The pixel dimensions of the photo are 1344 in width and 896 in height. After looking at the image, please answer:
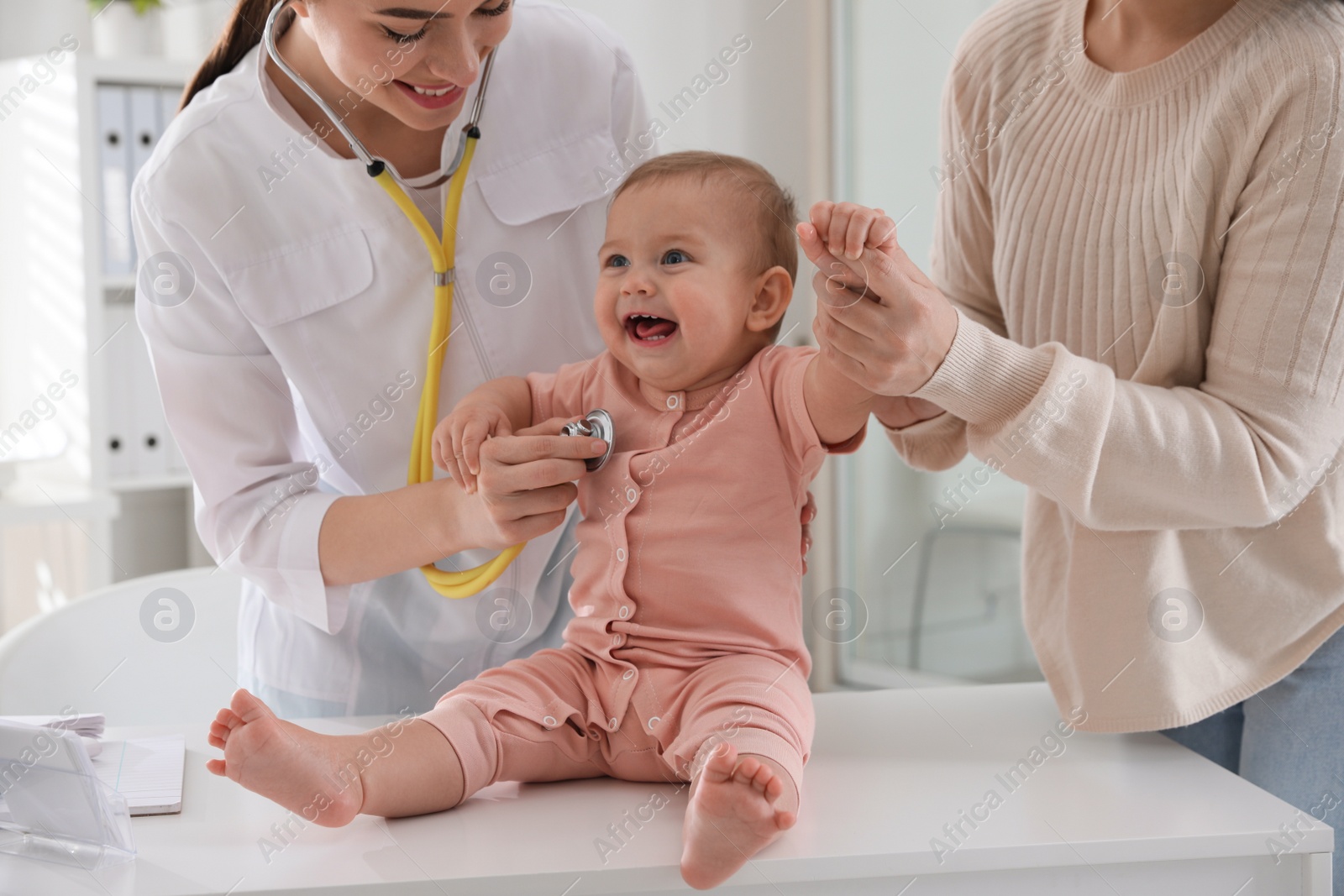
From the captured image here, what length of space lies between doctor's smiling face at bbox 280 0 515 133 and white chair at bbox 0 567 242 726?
2.60 ft

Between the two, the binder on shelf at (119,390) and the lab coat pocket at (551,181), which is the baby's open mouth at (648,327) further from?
the binder on shelf at (119,390)

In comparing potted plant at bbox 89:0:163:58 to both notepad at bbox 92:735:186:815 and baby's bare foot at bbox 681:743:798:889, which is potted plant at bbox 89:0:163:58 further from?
baby's bare foot at bbox 681:743:798:889

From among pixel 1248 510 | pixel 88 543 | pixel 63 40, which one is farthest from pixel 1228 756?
Answer: pixel 63 40

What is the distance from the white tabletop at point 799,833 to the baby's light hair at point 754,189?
0.42 m

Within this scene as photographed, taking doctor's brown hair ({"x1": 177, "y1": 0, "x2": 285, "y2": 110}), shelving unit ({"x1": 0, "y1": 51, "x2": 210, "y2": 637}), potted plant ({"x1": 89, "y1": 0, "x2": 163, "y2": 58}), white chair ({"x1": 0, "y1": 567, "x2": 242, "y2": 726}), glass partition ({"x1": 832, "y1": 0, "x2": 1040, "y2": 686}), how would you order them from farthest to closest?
glass partition ({"x1": 832, "y1": 0, "x2": 1040, "y2": 686})
potted plant ({"x1": 89, "y1": 0, "x2": 163, "y2": 58})
shelving unit ({"x1": 0, "y1": 51, "x2": 210, "y2": 637})
white chair ({"x1": 0, "y1": 567, "x2": 242, "y2": 726})
doctor's brown hair ({"x1": 177, "y1": 0, "x2": 285, "y2": 110})

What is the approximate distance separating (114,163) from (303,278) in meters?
1.27

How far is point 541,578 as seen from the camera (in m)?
1.18

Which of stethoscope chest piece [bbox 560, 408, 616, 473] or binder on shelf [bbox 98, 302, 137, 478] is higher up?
stethoscope chest piece [bbox 560, 408, 616, 473]

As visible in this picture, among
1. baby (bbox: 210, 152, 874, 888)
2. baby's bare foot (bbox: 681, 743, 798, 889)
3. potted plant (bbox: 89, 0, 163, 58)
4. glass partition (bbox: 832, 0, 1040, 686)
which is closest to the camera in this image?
baby's bare foot (bbox: 681, 743, 798, 889)

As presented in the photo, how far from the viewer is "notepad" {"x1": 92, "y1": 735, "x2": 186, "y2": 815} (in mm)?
892

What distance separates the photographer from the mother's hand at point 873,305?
0.80 meters

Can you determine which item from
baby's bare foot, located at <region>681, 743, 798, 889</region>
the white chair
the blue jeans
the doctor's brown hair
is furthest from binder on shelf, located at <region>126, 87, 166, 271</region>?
the blue jeans

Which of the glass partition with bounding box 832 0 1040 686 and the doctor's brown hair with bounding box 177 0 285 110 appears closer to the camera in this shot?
the doctor's brown hair with bounding box 177 0 285 110

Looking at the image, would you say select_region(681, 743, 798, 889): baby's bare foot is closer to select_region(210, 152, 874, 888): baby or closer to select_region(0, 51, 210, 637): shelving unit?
select_region(210, 152, 874, 888): baby
